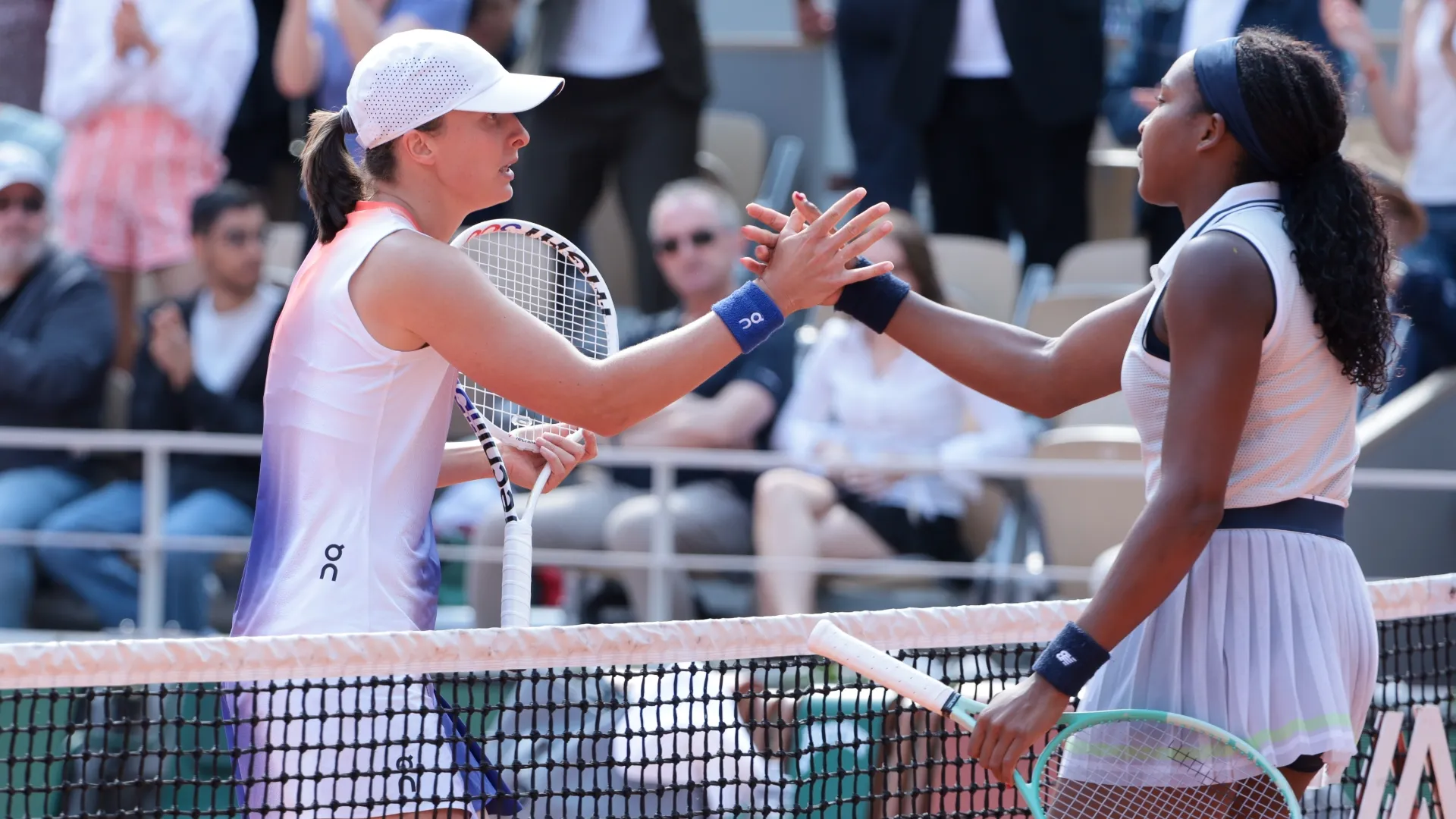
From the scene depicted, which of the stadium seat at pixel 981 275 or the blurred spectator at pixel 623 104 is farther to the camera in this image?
the blurred spectator at pixel 623 104

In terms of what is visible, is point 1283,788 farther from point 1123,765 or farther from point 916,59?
point 916,59

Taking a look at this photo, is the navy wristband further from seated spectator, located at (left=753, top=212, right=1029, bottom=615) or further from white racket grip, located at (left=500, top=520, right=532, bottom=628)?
seated spectator, located at (left=753, top=212, right=1029, bottom=615)

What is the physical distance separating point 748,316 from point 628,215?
13.6ft

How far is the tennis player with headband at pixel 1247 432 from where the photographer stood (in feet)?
7.39

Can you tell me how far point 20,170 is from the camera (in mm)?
6367

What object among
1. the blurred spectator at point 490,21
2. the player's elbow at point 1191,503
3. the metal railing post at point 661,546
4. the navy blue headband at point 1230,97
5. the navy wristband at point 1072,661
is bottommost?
the metal railing post at point 661,546

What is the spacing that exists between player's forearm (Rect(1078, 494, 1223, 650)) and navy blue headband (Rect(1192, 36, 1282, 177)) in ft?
1.59

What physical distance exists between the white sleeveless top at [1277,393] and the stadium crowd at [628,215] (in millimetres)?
2828

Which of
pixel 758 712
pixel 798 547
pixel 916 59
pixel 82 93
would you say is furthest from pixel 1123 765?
pixel 82 93

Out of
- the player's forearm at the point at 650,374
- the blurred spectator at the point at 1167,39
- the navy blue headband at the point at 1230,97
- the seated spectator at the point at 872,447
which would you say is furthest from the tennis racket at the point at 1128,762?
the blurred spectator at the point at 1167,39

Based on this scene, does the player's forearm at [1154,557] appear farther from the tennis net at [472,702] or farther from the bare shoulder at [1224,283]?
the tennis net at [472,702]

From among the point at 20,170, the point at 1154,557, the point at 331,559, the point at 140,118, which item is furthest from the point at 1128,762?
the point at 140,118

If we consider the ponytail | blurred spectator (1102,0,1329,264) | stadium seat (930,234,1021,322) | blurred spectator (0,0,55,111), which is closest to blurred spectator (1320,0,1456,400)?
blurred spectator (1102,0,1329,264)

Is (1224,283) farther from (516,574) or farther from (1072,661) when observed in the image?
(516,574)
